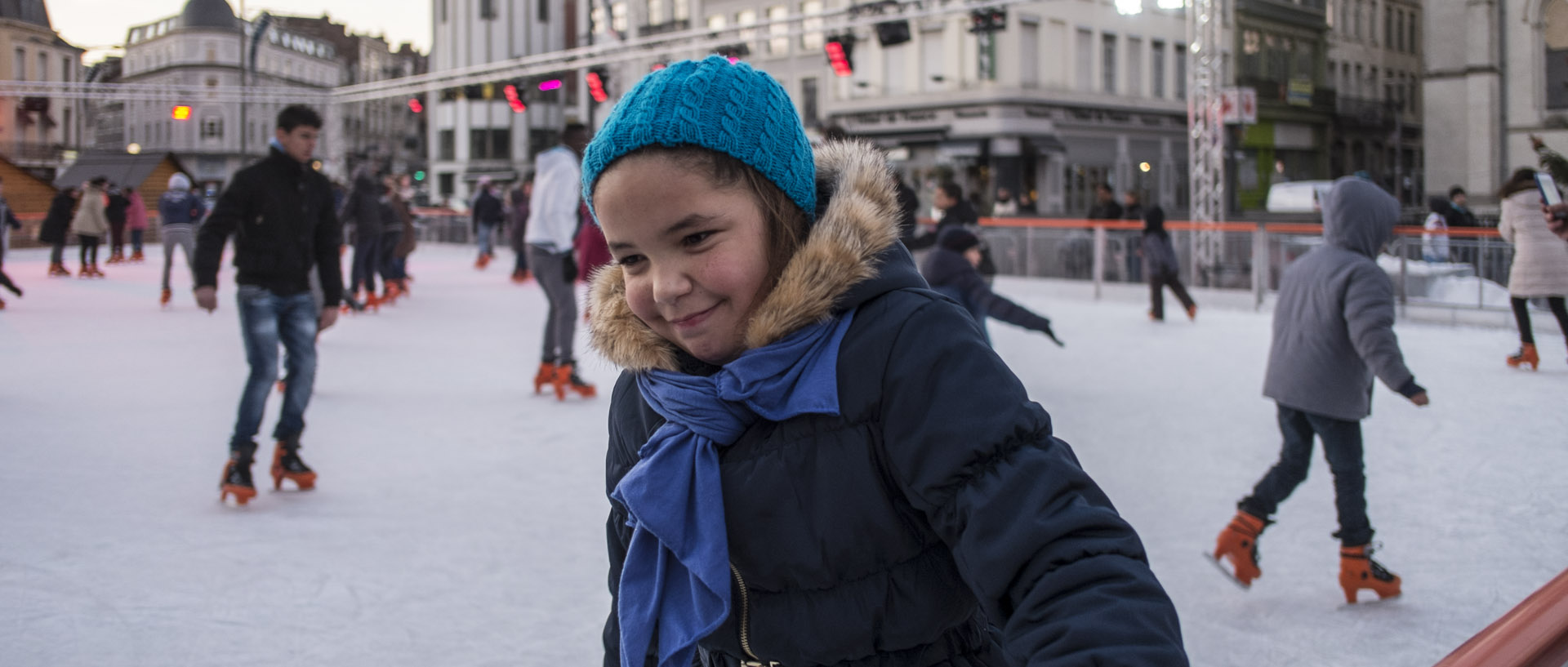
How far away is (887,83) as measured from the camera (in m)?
29.9

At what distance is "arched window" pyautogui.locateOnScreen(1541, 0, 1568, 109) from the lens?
3.64 meters

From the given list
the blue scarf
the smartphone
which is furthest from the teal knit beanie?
the smartphone

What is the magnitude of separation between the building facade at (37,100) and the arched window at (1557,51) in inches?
339

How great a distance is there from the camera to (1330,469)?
329 centimetres

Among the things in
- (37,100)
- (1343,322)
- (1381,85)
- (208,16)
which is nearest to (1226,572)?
(1343,322)

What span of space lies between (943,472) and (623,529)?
43cm

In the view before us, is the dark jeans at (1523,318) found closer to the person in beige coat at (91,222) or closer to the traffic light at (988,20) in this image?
the traffic light at (988,20)

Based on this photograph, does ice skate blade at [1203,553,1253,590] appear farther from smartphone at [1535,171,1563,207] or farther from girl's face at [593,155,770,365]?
girl's face at [593,155,770,365]

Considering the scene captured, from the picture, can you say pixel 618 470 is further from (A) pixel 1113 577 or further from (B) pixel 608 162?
(A) pixel 1113 577

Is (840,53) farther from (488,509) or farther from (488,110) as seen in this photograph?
(488,110)

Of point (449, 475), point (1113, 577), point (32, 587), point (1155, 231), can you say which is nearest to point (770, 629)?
point (1113, 577)

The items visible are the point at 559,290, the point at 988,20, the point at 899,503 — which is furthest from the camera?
the point at 988,20

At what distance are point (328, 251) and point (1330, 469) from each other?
3.80m

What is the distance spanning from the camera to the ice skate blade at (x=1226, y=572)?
11.0ft
